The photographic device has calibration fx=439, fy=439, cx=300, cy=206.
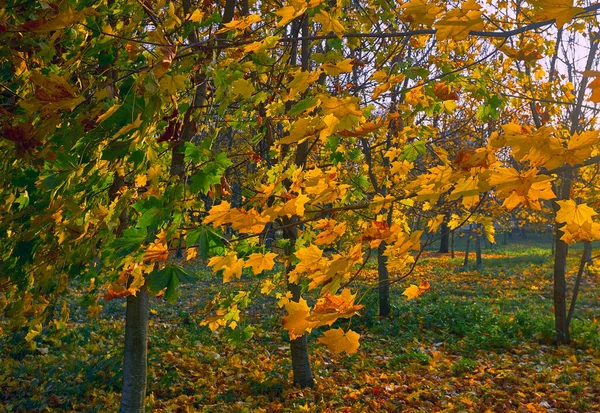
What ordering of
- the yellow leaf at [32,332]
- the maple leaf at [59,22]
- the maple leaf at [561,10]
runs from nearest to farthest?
the maple leaf at [561,10], the maple leaf at [59,22], the yellow leaf at [32,332]

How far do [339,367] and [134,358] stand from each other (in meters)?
3.35

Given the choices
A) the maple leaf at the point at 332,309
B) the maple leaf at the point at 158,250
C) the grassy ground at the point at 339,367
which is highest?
the maple leaf at the point at 158,250

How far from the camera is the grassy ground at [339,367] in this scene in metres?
4.73

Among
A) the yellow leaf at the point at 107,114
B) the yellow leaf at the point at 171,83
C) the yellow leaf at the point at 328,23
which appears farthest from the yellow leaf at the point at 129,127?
the yellow leaf at the point at 328,23

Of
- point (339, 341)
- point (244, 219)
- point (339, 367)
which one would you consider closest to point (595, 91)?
point (339, 341)

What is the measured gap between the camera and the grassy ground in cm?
473

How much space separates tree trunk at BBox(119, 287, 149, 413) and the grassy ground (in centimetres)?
61

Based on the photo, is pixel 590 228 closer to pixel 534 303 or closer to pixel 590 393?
pixel 590 393

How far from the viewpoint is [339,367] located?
6066mm

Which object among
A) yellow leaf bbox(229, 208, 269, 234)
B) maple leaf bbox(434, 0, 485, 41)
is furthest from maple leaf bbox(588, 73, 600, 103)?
yellow leaf bbox(229, 208, 269, 234)

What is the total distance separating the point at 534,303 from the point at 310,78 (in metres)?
10.9

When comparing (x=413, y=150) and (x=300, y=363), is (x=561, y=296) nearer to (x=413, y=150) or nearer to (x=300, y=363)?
(x=300, y=363)

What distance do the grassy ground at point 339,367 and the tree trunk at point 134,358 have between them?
61 centimetres

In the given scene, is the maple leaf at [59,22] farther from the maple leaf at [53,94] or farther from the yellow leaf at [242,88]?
the yellow leaf at [242,88]
